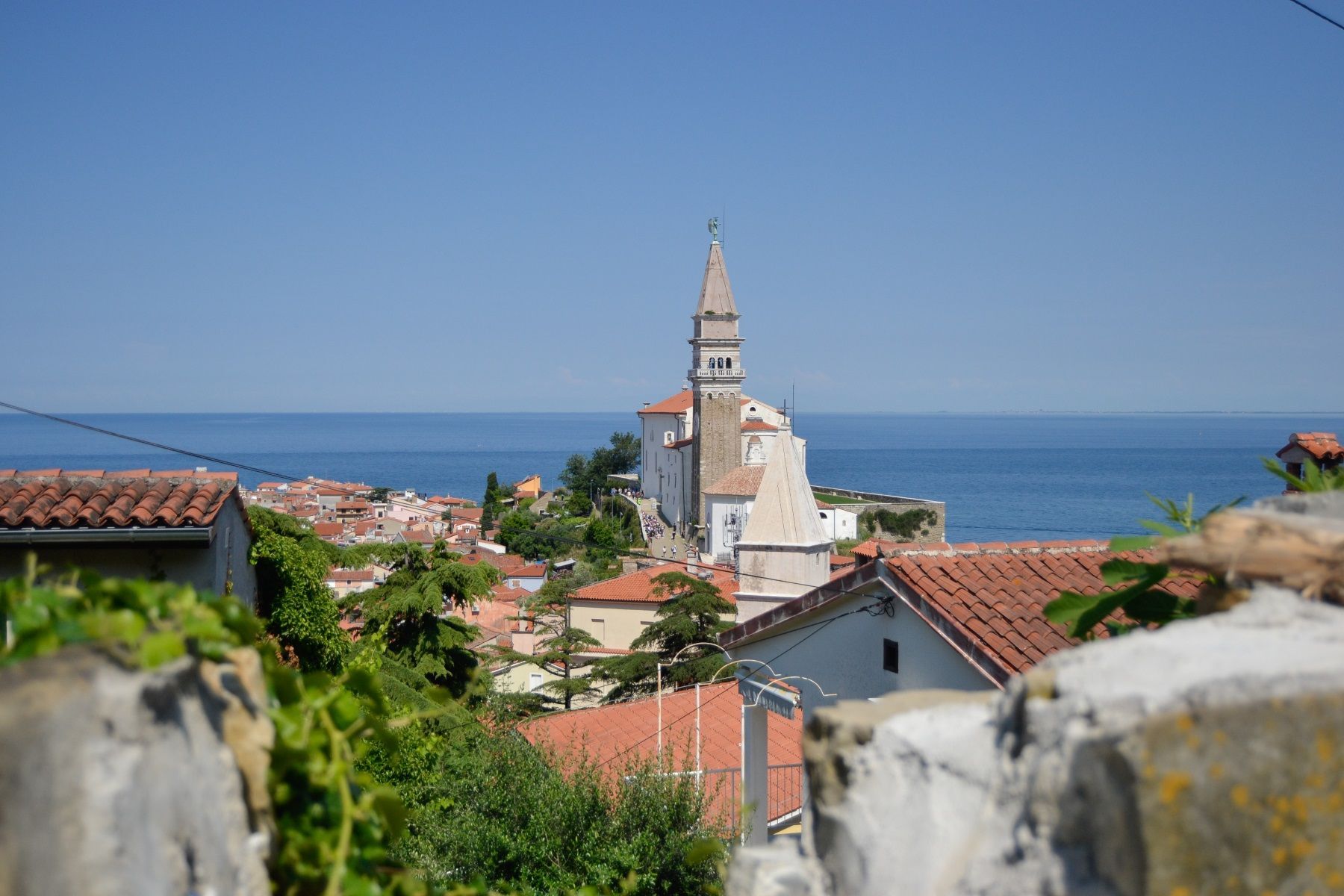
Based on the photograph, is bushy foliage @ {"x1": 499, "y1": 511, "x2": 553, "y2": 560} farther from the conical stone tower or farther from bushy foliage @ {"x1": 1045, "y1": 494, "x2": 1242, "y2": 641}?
bushy foliage @ {"x1": 1045, "y1": 494, "x2": 1242, "y2": 641}

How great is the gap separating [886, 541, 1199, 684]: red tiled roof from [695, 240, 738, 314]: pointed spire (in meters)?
63.3

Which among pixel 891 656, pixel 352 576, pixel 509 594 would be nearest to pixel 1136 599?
pixel 891 656

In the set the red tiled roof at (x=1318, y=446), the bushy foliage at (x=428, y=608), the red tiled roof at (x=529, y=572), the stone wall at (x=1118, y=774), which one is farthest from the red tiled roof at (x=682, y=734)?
the red tiled roof at (x=529, y=572)

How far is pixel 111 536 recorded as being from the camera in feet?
21.6

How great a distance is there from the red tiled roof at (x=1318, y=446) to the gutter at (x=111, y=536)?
8.07 metres

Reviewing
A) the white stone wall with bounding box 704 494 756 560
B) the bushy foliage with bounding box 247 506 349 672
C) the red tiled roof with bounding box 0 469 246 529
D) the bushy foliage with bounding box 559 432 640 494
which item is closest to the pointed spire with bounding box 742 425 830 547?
the bushy foliage with bounding box 247 506 349 672

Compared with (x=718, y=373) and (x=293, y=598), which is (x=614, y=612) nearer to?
(x=293, y=598)

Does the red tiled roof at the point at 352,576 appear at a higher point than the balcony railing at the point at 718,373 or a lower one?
lower

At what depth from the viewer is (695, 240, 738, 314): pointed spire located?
233 ft

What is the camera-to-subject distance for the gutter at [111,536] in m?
6.42

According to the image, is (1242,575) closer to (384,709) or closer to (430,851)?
(384,709)

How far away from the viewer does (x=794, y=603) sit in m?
9.02

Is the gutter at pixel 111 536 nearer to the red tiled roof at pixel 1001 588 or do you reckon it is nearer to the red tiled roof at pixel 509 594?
the red tiled roof at pixel 1001 588

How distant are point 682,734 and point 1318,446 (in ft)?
23.9
